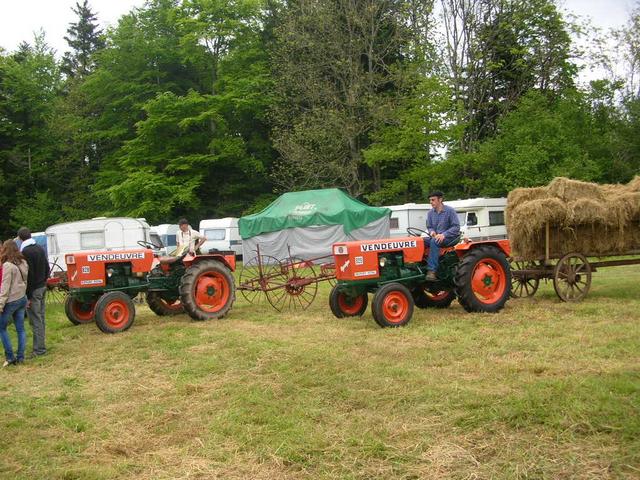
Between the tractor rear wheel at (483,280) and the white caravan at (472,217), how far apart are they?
14002 millimetres

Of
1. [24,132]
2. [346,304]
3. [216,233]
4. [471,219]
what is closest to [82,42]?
[24,132]

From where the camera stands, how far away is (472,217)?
23.4 metres

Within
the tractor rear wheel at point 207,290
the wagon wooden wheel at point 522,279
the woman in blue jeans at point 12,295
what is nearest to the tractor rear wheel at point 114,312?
the tractor rear wheel at point 207,290

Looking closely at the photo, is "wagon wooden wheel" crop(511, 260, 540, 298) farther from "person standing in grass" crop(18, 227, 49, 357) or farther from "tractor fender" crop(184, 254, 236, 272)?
"person standing in grass" crop(18, 227, 49, 357)

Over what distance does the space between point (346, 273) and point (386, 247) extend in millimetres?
685

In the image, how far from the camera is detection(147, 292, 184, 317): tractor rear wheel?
35.5 ft

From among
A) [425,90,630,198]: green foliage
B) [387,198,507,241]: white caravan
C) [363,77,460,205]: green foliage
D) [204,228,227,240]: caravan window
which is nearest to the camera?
[387,198,507,241]: white caravan

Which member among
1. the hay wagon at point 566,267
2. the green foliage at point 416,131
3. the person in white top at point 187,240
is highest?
→ the green foliage at point 416,131

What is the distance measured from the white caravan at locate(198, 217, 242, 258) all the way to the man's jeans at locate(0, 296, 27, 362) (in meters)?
20.3

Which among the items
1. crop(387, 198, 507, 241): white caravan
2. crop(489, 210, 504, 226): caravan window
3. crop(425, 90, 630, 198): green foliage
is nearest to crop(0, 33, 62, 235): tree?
crop(387, 198, 507, 241): white caravan

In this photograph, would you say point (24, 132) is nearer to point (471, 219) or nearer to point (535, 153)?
point (471, 219)

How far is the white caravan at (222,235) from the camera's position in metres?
28.0

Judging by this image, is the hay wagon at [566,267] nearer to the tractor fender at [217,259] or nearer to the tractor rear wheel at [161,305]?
the tractor fender at [217,259]

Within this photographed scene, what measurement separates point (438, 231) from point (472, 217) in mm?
15337
